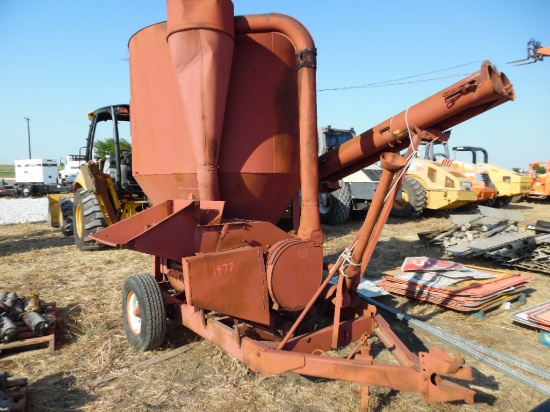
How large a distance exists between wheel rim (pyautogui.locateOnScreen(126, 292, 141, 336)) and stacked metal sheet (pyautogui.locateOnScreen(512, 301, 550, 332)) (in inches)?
145

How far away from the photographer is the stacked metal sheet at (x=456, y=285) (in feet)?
13.8

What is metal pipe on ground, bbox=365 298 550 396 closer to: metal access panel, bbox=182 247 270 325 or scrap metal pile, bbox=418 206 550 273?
metal access panel, bbox=182 247 270 325

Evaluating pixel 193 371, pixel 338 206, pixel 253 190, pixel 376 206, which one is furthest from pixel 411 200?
pixel 193 371

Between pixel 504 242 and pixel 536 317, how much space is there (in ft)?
7.55

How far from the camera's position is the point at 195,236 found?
120 inches

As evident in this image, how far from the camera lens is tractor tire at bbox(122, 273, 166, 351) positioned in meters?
3.31

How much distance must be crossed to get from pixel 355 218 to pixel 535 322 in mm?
7479

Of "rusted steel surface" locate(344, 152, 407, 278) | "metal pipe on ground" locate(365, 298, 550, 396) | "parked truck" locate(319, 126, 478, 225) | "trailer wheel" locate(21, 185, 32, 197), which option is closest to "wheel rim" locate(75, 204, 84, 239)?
"parked truck" locate(319, 126, 478, 225)

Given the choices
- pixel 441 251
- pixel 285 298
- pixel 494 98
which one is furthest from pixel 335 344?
pixel 441 251

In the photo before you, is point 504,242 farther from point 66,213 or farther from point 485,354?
point 66,213

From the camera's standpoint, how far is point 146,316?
10.9 feet

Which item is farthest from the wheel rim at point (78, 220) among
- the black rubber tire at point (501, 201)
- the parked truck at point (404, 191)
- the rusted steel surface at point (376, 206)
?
the black rubber tire at point (501, 201)

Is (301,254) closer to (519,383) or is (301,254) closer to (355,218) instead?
(519,383)

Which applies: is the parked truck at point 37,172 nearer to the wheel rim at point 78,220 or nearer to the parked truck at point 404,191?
the wheel rim at point 78,220
